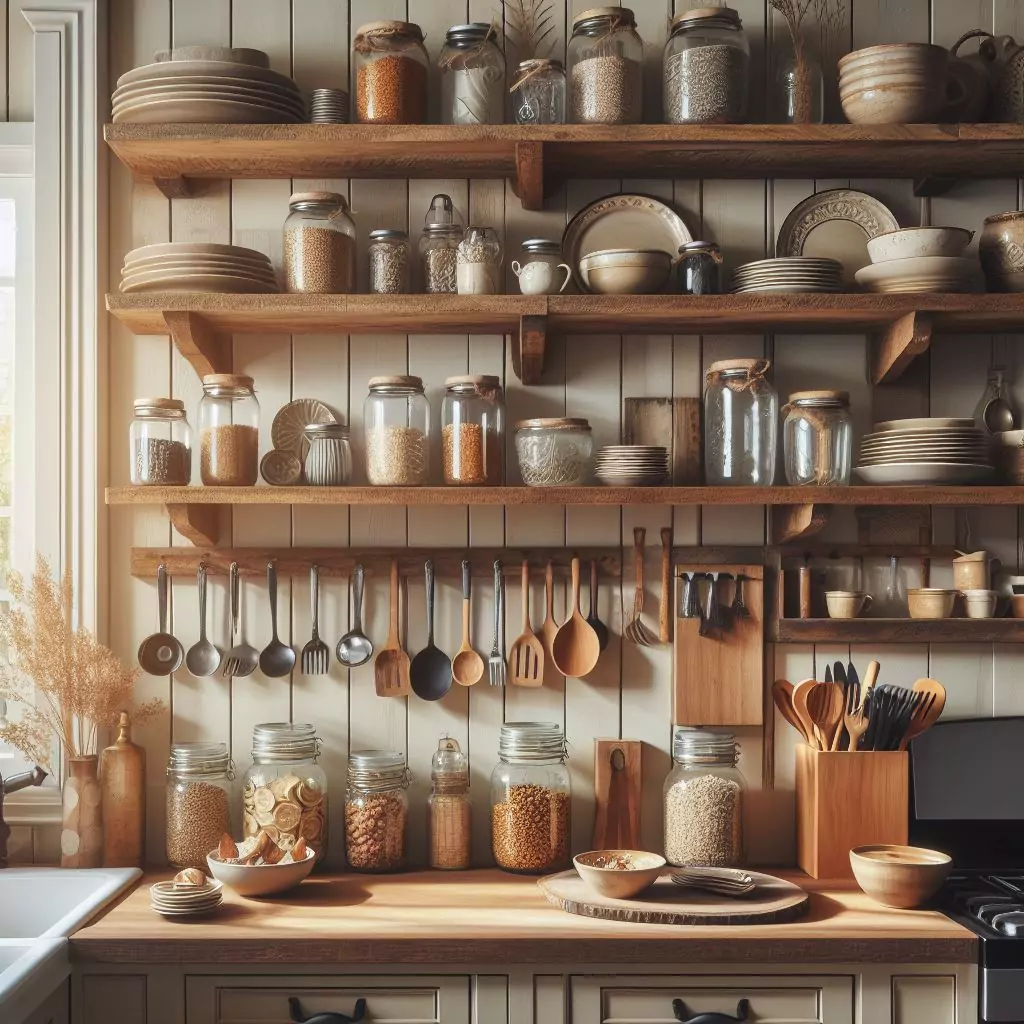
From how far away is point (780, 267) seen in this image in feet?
7.21

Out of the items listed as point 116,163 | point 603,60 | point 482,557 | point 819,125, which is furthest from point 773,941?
point 116,163

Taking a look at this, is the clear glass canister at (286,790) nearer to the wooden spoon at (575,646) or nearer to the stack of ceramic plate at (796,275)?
the wooden spoon at (575,646)

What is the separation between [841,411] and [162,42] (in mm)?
1611

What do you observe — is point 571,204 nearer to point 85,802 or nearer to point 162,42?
point 162,42

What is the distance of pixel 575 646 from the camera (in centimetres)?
238

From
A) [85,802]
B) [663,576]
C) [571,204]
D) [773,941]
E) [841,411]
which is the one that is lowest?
[773,941]

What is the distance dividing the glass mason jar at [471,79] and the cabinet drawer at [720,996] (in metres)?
1.62

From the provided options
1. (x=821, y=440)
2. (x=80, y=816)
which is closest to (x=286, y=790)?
(x=80, y=816)

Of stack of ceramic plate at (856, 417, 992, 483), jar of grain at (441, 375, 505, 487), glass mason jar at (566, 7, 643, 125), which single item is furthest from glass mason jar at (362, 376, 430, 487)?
stack of ceramic plate at (856, 417, 992, 483)

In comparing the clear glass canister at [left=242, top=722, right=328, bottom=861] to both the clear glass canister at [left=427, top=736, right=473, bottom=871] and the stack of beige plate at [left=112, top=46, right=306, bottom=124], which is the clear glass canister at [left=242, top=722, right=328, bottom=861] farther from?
the stack of beige plate at [left=112, top=46, right=306, bottom=124]

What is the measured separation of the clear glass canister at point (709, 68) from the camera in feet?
7.21

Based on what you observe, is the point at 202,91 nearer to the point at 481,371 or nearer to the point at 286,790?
the point at 481,371

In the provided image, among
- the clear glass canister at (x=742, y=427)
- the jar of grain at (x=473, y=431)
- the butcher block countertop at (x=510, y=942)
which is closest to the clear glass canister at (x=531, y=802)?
the butcher block countertop at (x=510, y=942)

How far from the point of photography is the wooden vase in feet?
7.35
